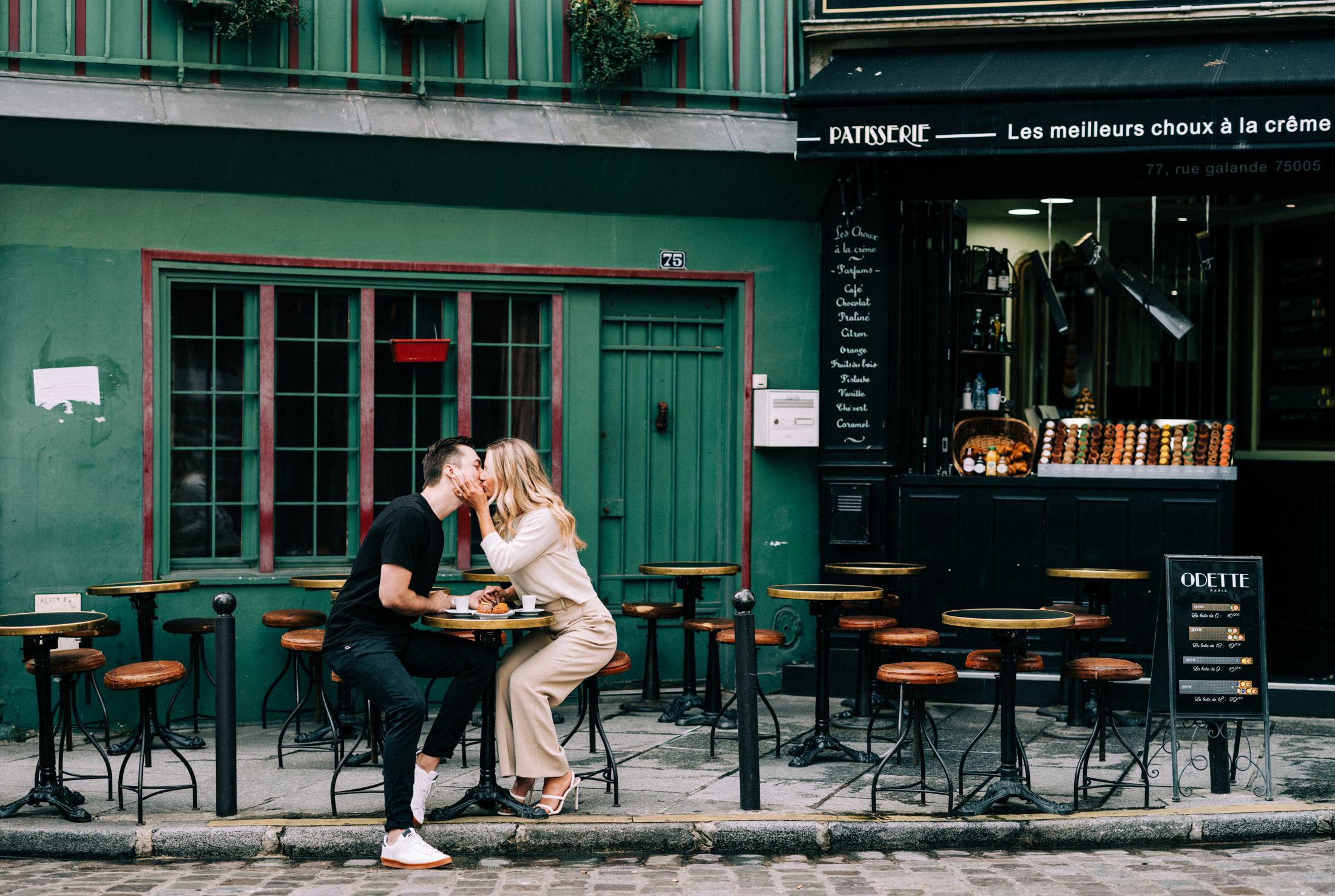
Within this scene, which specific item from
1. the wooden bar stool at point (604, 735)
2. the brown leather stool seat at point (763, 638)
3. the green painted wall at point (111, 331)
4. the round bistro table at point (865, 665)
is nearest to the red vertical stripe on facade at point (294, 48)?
the green painted wall at point (111, 331)

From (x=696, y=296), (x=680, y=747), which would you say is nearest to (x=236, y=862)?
(x=680, y=747)

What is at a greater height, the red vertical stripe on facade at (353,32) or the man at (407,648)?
the red vertical stripe on facade at (353,32)

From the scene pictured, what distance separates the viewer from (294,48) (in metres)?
8.54

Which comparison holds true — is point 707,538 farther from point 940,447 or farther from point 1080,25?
point 1080,25

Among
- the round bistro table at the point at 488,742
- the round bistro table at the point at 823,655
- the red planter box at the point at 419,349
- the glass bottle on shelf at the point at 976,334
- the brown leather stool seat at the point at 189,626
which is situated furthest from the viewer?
the glass bottle on shelf at the point at 976,334

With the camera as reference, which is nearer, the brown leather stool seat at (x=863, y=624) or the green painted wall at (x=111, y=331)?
the brown leather stool seat at (x=863, y=624)

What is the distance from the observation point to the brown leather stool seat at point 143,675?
20.8 ft

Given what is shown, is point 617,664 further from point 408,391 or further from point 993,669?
point 408,391

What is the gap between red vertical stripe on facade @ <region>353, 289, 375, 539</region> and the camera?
9008 mm

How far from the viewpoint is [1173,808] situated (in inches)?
250

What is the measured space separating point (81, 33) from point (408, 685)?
204 inches

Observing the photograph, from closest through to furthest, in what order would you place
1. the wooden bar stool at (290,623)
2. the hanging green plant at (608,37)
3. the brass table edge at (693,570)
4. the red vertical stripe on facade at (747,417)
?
the wooden bar stool at (290,623) < the brass table edge at (693,570) < the hanging green plant at (608,37) < the red vertical stripe on facade at (747,417)

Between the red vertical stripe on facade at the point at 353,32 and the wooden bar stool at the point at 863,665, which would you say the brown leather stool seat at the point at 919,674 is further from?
the red vertical stripe on facade at the point at 353,32

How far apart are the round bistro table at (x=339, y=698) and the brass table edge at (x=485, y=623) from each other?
1.84 meters
